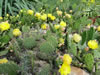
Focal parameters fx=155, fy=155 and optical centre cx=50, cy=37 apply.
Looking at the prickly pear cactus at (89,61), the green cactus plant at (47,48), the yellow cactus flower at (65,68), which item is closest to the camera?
the yellow cactus flower at (65,68)

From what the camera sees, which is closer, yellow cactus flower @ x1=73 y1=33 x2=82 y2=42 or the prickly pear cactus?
the prickly pear cactus

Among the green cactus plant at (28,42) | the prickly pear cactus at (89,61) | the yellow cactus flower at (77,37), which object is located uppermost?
the yellow cactus flower at (77,37)

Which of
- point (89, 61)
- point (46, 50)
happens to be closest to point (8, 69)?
point (46, 50)

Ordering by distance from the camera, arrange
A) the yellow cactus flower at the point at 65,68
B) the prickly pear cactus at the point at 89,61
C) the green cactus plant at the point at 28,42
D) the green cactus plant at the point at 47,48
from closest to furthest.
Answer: the yellow cactus flower at the point at 65,68
the prickly pear cactus at the point at 89,61
the green cactus plant at the point at 47,48
the green cactus plant at the point at 28,42

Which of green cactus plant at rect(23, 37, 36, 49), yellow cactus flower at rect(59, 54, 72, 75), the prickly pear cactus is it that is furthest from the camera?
green cactus plant at rect(23, 37, 36, 49)

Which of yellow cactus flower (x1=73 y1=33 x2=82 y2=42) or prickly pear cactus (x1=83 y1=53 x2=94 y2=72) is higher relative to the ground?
yellow cactus flower (x1=73 y1=33 x2=82 y2=42)

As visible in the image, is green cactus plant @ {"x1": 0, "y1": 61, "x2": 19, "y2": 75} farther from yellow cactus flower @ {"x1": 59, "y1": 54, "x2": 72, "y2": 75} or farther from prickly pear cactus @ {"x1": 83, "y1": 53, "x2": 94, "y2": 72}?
prickly pear cactus @ {"x1": 83, "y1": 53, "x2": 94, "y2": 72}

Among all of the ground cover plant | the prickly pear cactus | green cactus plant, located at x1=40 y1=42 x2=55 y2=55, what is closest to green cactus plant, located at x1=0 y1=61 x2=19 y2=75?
the ground cover plant

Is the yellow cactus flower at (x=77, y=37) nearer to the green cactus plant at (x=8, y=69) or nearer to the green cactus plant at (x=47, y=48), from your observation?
the green cactus plant at (x=47, y=48)

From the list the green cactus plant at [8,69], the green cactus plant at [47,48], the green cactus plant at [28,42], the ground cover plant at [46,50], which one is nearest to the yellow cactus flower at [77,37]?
the ground cover plant at [46,50]

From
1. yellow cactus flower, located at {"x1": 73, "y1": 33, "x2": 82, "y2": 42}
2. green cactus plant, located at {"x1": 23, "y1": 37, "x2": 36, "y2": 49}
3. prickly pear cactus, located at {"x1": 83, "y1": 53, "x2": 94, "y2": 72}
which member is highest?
yellow cactus flower, located at {"x1": 73, "y1": 33, "x2": 82, "y2": 42}

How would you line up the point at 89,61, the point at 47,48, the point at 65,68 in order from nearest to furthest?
the point at 65,68 < the point at 89,61 < the point at 47,48

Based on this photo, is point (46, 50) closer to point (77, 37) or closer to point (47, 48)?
point (47, 48)

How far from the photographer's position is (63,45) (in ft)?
4.93
